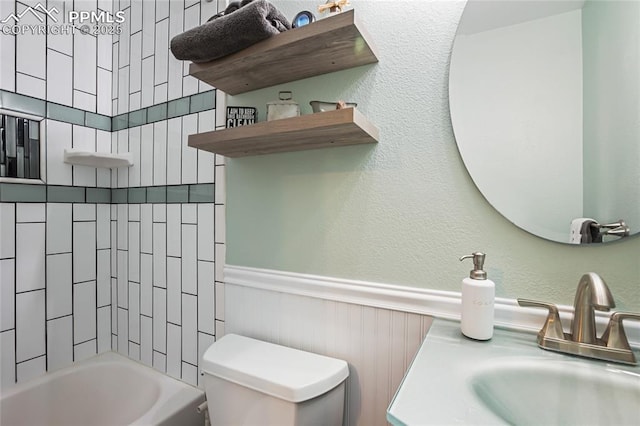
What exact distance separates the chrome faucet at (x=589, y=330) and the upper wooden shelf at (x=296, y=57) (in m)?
0.78

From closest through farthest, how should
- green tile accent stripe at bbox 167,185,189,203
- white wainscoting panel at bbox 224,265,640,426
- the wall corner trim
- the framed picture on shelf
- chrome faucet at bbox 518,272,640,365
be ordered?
chrome faucet at bbox 518,272,640,365, the wall corner trim, white wainscoting panel at bbox 224,265,640,426, the framed picture on shelf, green tile accent stripe at bbox 167,185,189,203

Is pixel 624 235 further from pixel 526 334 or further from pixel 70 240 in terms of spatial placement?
pixel 70 240

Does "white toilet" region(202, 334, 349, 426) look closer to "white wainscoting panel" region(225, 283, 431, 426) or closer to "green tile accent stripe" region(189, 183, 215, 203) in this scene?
"white wainscoting panel" region(225, 283, 431, 426)

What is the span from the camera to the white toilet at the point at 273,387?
0.80 m

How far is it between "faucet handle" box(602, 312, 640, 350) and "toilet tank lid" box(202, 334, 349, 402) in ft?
2.01

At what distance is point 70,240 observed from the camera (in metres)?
1.46

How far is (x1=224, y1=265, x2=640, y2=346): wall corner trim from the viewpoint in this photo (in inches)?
29.5

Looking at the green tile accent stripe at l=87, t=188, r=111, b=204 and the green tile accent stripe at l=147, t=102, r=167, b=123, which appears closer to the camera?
the green tile accent stripe at l=147, t=102, r=167, b=123

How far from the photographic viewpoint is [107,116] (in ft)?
5.34

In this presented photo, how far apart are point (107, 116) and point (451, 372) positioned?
1879mm

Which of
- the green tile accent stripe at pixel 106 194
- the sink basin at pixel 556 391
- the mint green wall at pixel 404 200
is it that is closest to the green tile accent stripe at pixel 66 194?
the green tile accent stripe at pixel 106 194

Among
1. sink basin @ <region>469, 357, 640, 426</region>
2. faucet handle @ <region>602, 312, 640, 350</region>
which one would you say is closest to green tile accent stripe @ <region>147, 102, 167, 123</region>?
sink basin @ <region>469, 357, 640, 426</region>

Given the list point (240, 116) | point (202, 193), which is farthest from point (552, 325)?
point (202, 193)

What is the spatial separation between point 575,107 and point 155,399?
1762 millimetres
